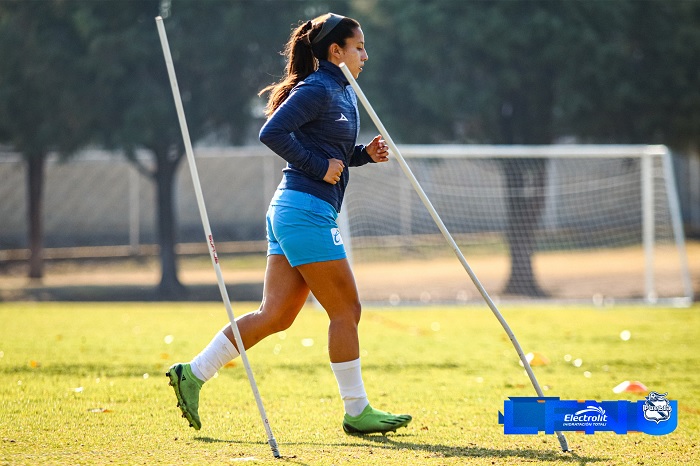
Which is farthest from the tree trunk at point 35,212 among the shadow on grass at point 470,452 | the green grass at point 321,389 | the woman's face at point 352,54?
the shadow on grass at point 470,452

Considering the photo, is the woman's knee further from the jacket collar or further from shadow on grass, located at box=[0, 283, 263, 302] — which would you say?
shadow on grass, located at box=[0, 283, 263, 302]

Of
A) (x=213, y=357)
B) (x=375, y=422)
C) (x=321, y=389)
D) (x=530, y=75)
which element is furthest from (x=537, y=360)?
(x=530, y=75)

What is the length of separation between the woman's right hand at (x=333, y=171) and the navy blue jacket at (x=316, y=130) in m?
0.02

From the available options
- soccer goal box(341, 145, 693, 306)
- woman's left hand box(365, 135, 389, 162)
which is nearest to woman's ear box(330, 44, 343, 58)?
woman's left hand box(365, 135, 389, 162)

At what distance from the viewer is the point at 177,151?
73.2 ft

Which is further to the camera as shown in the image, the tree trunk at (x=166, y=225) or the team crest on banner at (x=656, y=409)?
the tree trunk at (x=166, y=225)

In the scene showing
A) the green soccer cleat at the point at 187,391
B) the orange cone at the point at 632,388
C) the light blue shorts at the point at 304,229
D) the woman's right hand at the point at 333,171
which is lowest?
the orange cone at the point at 632,388

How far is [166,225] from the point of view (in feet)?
72.6

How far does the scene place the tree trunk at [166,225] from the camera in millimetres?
22078

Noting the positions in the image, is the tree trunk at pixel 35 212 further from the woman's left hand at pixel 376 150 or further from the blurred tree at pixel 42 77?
the woman's left hand at pixel 376 150

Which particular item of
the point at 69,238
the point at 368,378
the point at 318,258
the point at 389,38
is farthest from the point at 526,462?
the point at 69,238

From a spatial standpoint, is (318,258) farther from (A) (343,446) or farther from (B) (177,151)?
(B) (177,151)

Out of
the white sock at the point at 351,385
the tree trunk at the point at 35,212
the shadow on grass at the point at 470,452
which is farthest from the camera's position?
the tree trunk at the point at 35,212

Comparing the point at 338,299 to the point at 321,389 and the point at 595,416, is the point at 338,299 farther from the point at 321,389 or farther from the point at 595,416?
the point at 321,389
